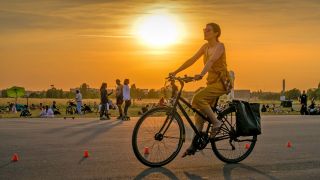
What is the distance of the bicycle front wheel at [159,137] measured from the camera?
9.55 metres

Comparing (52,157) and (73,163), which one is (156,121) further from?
(52,157)

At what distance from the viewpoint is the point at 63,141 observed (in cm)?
1480

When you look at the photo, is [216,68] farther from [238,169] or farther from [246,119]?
[238,169]

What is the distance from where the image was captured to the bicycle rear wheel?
10.2m

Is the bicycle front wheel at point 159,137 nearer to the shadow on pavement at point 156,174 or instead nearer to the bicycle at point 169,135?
the bicycle at point 169,135

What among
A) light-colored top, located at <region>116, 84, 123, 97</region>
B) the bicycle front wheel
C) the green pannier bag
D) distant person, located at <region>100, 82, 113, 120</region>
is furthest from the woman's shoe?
light-colored top, located at <region>116, 84, 123, 97</region>

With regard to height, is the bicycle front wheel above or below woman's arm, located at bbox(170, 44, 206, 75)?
below

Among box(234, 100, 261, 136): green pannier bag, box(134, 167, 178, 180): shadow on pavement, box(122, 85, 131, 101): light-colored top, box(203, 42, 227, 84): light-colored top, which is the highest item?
box(122, 85, 131, 101): light-colored top

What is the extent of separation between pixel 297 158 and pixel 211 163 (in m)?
1.84

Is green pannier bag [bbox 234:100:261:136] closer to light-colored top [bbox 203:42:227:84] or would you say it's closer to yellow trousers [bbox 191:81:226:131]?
yellow trousers [bbox 191:81:226:131]

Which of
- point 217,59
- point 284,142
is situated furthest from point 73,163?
point 284,142

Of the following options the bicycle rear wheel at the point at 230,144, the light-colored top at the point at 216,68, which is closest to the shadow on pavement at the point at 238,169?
the bicycle rear wheel at the point at 230,144

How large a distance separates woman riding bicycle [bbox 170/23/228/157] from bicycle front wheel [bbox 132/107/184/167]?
0.88 ft

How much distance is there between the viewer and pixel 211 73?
33.2 ft
